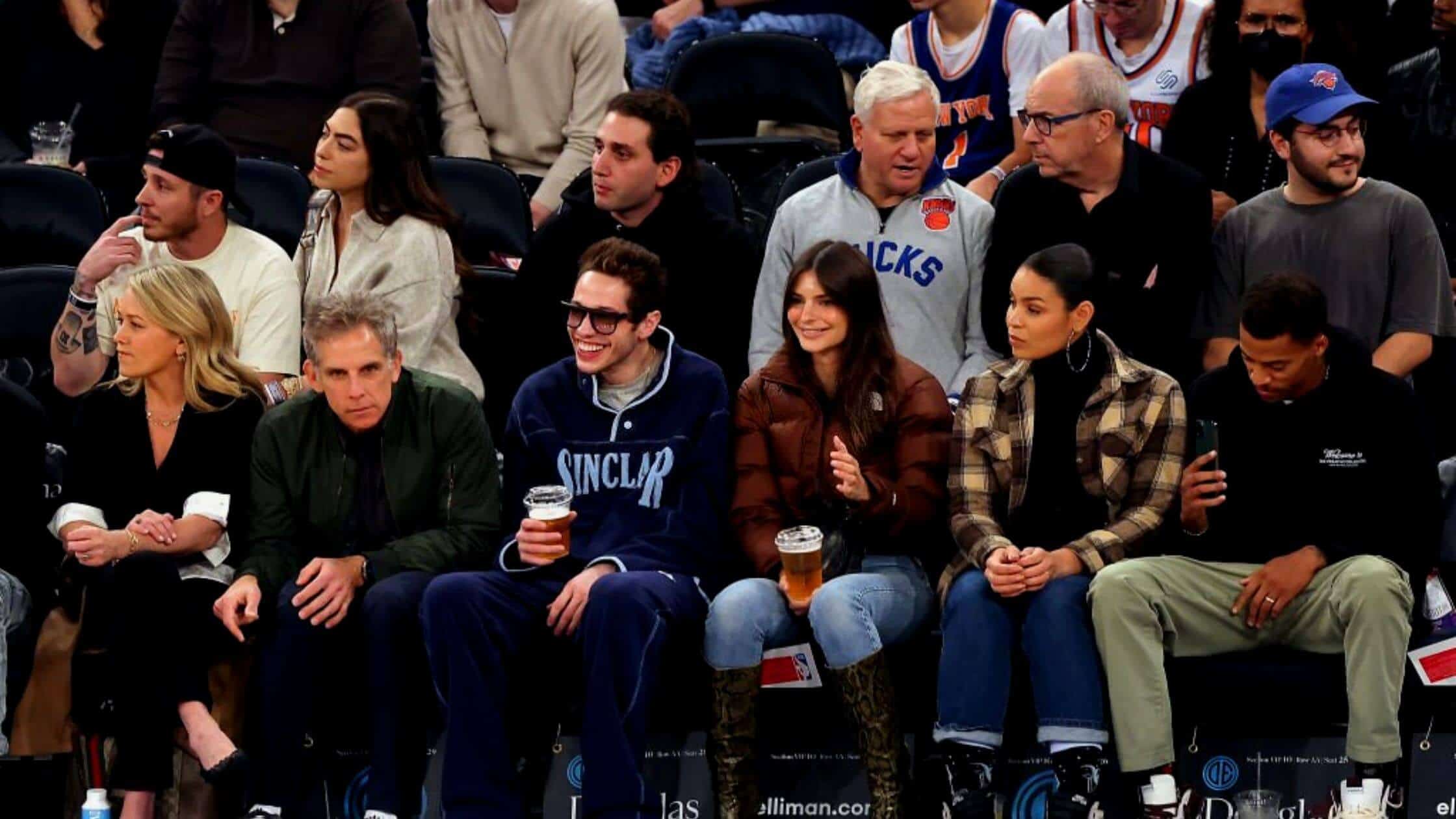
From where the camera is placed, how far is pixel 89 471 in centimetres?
581

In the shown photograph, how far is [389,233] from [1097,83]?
201 cm

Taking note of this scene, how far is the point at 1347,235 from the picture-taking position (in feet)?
19.8

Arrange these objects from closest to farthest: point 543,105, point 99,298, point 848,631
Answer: point 848,631 < point 99,298 < point 543,105

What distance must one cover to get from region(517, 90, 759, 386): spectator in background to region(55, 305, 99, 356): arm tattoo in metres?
1.21

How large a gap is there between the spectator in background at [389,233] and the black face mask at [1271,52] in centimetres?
239

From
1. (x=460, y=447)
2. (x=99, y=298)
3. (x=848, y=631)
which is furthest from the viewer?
(x=99, y=298)

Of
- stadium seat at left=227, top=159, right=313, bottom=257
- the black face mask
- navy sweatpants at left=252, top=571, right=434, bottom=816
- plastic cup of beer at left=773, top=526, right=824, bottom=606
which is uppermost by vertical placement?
the black face mask

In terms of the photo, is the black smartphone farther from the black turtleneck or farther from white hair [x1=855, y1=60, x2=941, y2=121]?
white hair [x1=855, y1=60, x2=941, y2=121]

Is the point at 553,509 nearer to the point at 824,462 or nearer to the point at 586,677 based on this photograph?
the point at 586,677

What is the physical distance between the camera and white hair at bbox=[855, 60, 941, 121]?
247 inches

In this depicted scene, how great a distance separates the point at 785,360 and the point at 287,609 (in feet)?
4.54

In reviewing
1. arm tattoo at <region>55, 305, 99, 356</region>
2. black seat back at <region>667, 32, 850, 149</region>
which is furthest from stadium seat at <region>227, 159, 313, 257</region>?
black seat back at <region>667, 32, 850, 149</region>

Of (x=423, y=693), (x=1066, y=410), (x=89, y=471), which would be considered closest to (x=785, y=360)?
(x=1066, y=410)

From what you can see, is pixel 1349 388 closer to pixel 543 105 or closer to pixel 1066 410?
pixel 1066 410
